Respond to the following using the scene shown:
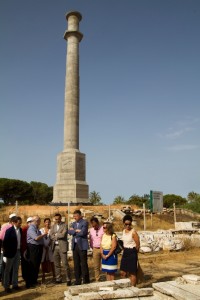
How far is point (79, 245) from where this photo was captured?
20.2ft

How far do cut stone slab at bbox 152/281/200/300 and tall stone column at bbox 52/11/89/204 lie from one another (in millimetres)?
17785

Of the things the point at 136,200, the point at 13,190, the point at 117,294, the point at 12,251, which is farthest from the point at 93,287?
the point at 13,190

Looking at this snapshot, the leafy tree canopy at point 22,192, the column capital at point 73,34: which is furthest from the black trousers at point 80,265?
the leafy tree canopy at point 22,192

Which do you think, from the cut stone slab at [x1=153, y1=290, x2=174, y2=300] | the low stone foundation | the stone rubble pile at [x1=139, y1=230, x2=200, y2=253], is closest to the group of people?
the low stone foundation

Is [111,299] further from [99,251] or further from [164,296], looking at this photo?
[99,251]

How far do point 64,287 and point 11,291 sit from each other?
3.55 feet

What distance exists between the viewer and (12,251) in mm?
6199

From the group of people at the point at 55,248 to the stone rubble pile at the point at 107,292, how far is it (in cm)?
130

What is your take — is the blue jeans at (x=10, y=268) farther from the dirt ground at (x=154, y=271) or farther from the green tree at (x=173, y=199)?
the green tree at (x=173, y=199)

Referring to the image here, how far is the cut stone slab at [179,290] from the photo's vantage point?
139 inches

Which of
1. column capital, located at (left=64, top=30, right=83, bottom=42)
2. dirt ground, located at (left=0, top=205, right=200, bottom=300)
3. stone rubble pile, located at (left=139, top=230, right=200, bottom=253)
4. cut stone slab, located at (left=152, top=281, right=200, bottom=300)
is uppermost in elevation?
column capital, located at (left=64, top=30, right=83, bottom=42)

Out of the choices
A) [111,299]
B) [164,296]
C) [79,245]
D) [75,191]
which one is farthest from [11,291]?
[75,191]

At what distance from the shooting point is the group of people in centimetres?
590

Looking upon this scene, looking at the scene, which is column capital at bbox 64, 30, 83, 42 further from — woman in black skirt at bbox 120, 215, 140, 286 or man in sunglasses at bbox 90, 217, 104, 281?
woman in black skirt at bbox 120, 215, 140, 286
